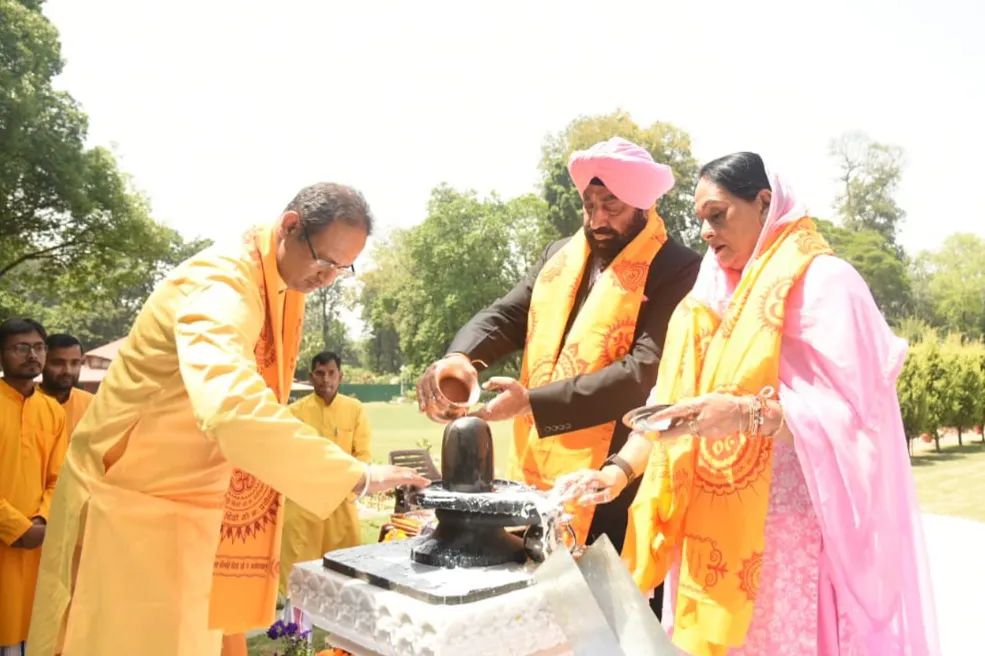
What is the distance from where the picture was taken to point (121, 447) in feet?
7.13

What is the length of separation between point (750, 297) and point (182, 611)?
1785 mm

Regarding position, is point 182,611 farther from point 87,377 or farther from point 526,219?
point 526,219

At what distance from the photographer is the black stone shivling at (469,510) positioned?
5.22 ft

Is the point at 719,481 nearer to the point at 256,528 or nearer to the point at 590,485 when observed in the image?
the point at 590,485

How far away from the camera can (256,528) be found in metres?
2.48

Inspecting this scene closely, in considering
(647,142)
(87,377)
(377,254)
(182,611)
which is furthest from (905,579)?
(377,254)

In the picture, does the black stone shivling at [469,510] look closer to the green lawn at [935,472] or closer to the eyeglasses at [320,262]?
the eyeglasses at [320,262]

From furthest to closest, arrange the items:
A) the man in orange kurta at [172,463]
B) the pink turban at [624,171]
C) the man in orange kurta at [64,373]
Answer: the man in orange kurta at [64,373]
the pink turban at [624,171]
the man in orange kurta at [172,463]

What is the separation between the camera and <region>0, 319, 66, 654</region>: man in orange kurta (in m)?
4.49

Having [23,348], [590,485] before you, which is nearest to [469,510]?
[590,485]

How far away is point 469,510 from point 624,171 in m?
1.49

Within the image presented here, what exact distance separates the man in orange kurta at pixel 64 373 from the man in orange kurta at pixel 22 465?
25 centimetres

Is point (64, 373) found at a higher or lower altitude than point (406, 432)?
higher

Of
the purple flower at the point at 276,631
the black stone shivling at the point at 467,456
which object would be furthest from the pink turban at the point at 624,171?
the purple flower at the point at 276,631
